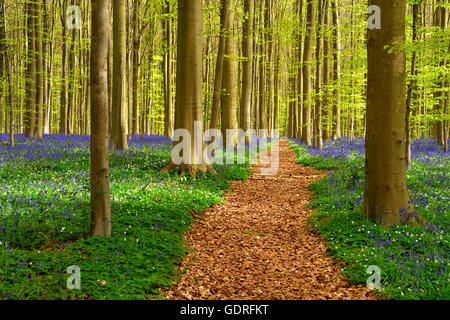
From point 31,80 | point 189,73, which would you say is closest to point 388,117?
point 189,73

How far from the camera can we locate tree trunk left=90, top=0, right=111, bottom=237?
5.19 m

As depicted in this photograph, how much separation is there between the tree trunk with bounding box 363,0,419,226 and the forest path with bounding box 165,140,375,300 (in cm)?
162

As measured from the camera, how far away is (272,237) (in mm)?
7297

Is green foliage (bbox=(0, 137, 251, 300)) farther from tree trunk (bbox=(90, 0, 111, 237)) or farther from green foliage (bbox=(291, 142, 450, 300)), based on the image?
green foliage (bbox=(291, 142, 450, 300))

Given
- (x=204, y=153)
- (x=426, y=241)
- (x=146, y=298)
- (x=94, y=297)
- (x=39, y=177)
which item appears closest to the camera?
(x=94, y=297)

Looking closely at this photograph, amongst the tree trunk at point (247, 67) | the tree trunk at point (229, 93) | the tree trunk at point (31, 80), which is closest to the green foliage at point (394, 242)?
the tree trunk at point (229, 93)

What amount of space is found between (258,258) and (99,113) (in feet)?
12.4

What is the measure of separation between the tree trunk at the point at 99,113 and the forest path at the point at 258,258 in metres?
1.67

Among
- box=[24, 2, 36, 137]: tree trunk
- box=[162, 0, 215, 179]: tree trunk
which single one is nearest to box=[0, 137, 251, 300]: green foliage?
box=[162, 0, 215, 179]: tree trunk

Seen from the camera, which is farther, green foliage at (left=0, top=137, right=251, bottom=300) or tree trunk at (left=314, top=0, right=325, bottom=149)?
tree trunk at (left=314, top=0, right=325, bottom=149)

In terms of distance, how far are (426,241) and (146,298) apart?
15.5 ft

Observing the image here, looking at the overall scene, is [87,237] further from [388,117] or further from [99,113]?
[388,117]

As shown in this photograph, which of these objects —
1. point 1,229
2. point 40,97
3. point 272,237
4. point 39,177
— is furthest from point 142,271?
point 40,97
